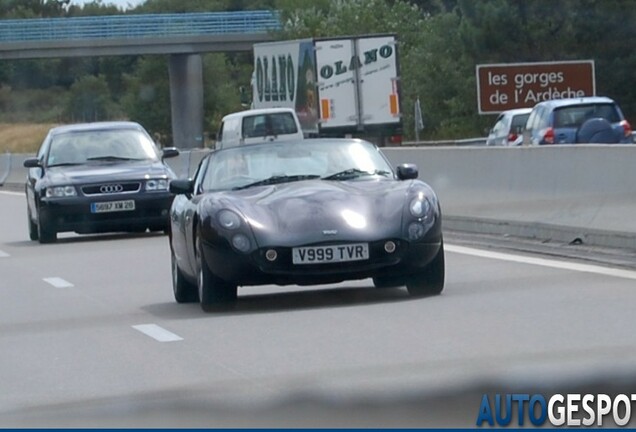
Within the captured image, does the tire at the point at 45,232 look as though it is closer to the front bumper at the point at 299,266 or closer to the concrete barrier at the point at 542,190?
the concrete barrier at the point at 542,190

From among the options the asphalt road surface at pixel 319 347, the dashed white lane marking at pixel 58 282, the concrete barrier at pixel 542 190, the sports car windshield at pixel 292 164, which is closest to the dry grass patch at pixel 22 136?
the concrete barrier at pixel 542 190

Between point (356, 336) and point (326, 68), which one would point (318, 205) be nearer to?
point (356, 336)

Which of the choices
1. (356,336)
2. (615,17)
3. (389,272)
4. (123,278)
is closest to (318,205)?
(389,272)

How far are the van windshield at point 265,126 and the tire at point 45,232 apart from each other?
52.8ft

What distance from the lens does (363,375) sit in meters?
8.67

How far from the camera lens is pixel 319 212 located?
11906 mm

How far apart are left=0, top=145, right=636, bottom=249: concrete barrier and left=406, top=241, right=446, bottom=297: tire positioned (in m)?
3.56

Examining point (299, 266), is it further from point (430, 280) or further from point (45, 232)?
point (45, 232)

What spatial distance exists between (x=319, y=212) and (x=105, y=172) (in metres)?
10.5

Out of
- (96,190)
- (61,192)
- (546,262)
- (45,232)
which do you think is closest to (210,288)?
(546,262)

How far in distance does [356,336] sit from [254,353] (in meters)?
0.81

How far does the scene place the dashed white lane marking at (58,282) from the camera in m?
15.6

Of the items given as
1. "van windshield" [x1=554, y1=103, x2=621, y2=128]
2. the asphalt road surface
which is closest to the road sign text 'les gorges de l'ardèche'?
"van windshield" [x1=554, y1=103, x2=621, y2=128]

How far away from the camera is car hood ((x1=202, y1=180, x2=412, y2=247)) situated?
11.8 meters
